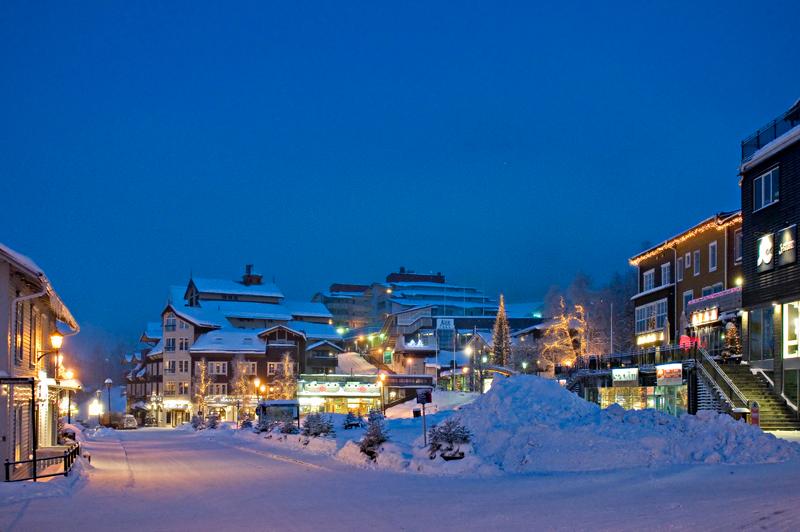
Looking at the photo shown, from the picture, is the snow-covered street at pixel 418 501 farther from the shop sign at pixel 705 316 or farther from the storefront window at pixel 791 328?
the shop sign at pixel 705 316

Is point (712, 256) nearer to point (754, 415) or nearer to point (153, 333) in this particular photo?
point (754, 415)

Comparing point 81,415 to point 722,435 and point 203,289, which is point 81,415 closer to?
point 203,289

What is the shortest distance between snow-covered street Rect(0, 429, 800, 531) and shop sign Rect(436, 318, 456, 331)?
7374 centimetres

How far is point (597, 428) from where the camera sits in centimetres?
2378

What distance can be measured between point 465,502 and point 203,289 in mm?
86730

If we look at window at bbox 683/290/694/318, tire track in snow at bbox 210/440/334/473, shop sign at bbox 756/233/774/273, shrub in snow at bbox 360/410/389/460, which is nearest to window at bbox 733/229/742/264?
window at bbox 683/290/694/318

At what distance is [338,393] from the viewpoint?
7788 centimetres

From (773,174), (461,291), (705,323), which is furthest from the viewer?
(461,291)

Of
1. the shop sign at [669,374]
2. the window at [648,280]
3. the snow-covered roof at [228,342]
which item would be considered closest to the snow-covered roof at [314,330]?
the snow-covered roof at [228,342]

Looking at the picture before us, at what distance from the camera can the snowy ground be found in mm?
13523

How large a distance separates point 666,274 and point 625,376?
1334 centimetres

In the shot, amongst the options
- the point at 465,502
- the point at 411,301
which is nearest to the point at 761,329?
the point at 465,502

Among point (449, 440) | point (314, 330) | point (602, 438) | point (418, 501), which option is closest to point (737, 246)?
point (602, 438)

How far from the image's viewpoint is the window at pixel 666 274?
54000 millimetres
